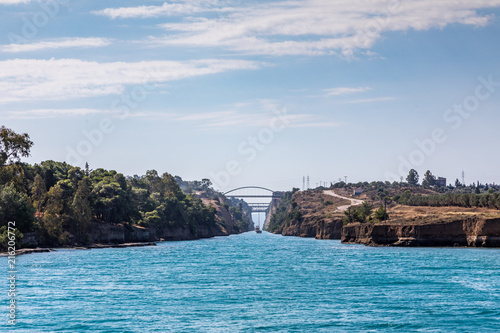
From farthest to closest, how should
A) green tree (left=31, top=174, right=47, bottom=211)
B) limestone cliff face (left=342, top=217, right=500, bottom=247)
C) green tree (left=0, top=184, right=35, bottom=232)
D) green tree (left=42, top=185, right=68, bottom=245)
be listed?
green tree (left=31, top=174, right=47, bottom=211) → green tree (left=42, top=185, right=68, bottom=245) → limestone cliff face (left=342, top=217, right=500, bottom=247) → green tree (left=0, top=184, right=35, bottom=232)

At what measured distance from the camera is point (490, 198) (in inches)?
5546

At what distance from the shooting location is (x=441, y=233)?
112m

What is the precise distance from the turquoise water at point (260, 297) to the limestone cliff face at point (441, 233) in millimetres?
32995

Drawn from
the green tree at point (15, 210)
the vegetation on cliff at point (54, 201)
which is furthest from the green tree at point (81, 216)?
the green tree at point (15, 210)

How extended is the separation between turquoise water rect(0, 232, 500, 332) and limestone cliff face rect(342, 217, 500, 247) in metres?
33.0

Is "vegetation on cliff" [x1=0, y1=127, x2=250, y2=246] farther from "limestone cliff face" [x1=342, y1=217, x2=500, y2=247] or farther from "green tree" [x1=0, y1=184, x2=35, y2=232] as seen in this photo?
"limestone cliff face" [x1=342, y1=217, x2=500, y2=247]

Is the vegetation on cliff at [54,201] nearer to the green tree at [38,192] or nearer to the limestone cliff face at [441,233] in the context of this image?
the green tree at [38,192]

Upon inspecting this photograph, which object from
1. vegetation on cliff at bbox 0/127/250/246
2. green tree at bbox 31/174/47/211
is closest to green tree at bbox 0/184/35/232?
vegetation on cliff at bbox 0/127/250/246

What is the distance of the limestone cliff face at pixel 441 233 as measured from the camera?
105 meters

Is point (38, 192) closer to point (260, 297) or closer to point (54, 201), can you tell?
point (54, 201)

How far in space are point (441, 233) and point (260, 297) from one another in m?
73.1

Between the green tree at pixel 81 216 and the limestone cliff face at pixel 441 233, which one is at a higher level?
the green tree at pixel 81 216

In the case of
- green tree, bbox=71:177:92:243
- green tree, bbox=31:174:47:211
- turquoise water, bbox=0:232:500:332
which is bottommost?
turquoise water, bbox=0:232:500:332

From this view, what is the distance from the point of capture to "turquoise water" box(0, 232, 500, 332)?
37.4 meters
